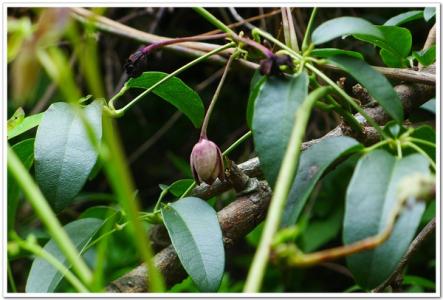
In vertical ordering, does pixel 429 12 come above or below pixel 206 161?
above

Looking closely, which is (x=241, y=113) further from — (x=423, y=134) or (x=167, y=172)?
(x=423, y=134)

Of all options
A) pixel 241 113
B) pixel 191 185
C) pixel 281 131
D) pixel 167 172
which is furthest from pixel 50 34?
pixel 167 172

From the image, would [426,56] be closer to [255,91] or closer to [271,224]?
[255,91]

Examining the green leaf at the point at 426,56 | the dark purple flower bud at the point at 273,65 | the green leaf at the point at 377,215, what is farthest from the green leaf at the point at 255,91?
the green leaf at the point at 426,56

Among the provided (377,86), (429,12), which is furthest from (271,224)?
(429,12)

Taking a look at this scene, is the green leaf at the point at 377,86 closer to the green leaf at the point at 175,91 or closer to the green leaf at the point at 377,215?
the green leaf at the point at 377,215

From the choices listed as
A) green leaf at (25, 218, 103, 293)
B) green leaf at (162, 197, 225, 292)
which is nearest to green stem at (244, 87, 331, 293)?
green leaf at (162, 197, 225, 292)

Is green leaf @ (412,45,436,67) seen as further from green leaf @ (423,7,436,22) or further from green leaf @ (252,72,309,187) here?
green leaf @ (252,72,309,187)
